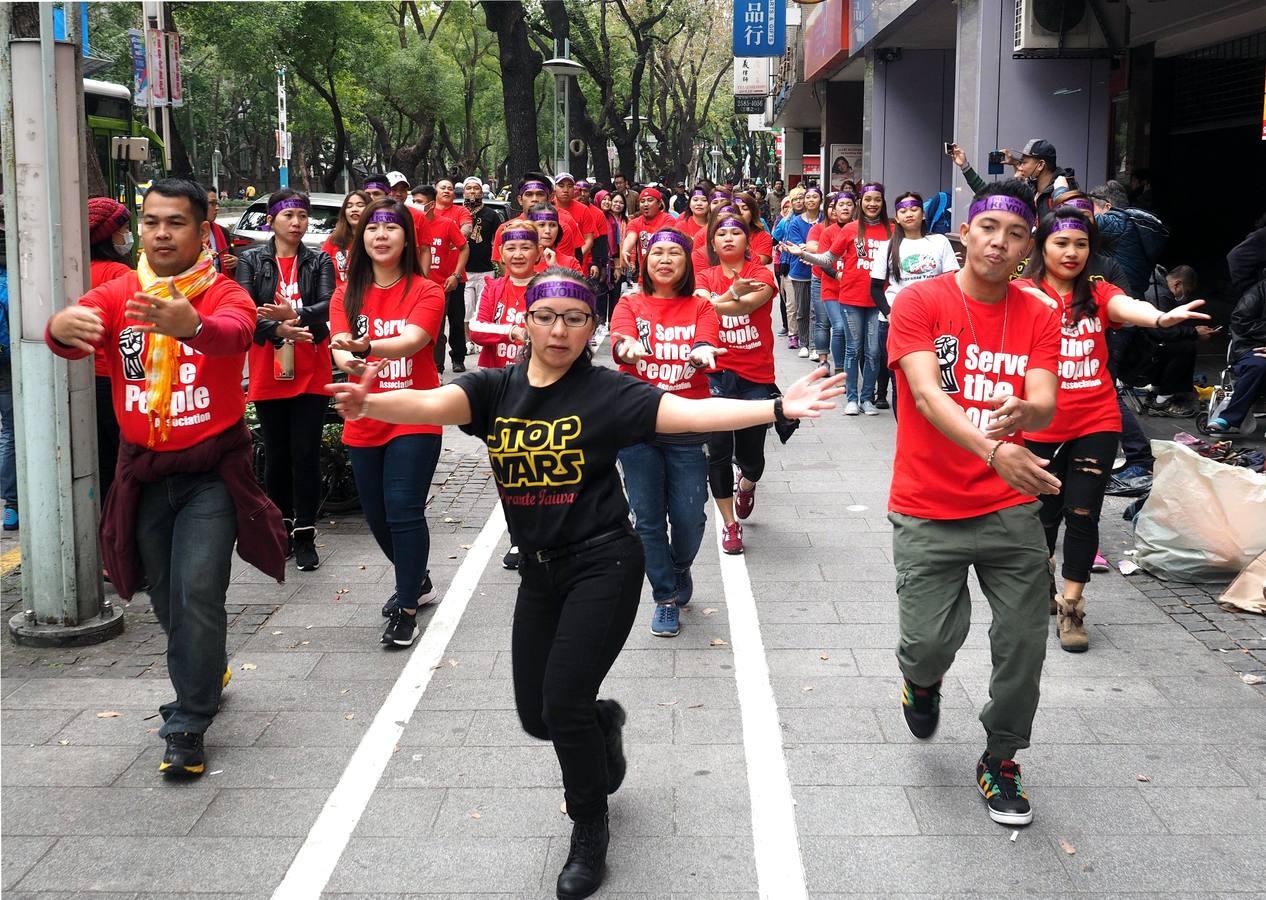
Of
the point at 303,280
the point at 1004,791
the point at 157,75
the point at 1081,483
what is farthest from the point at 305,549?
the point at 157,75

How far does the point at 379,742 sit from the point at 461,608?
1.74m

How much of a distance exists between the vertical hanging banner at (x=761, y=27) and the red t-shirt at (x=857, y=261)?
61.7 ft

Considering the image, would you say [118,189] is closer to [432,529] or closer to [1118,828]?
[432,529]

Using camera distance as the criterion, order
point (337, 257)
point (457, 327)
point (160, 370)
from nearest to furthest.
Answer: point (160, 370) → point (337, 257) → point (457, 327)

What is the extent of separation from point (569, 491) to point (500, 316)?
322cm

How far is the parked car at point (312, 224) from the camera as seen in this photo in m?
17.4

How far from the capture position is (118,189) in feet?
52.6

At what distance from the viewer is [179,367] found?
184 inches

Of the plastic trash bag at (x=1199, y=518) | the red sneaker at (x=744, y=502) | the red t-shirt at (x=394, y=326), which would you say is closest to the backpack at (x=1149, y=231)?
the plastic trash bag at (x=1199, y=518)

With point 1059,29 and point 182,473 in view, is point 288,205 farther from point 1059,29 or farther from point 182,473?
point 1059,29

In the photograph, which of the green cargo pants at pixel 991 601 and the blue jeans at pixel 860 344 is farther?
the blue jeans at pixel 860 344

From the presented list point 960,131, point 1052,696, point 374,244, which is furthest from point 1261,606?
point 960,131

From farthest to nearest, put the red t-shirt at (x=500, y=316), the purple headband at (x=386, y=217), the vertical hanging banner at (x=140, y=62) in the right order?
the vertical hanging banner at (x=140, y=62) < the red t-shirt at (x=500, y=316) < the purple headband at (x=386, y=217)

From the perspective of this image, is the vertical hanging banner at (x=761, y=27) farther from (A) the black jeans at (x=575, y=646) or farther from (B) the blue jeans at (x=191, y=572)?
(A) the black jeans at (x=575, y=646)
